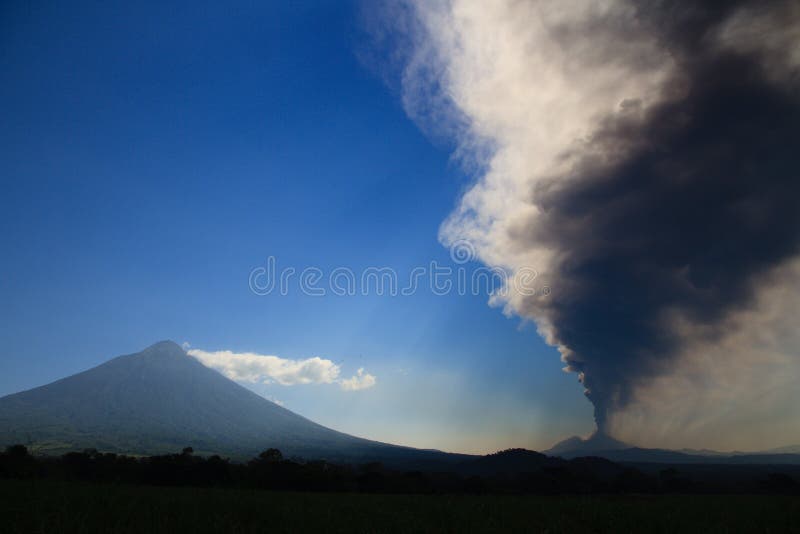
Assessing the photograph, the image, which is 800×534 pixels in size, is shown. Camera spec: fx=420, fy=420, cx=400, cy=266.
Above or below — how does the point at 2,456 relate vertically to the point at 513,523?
above

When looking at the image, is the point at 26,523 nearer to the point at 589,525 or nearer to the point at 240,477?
the point at 589,525

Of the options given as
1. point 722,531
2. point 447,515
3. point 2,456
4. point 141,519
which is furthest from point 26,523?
point 2,456

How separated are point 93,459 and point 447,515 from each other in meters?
84.1

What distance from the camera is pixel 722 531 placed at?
25.2 feet

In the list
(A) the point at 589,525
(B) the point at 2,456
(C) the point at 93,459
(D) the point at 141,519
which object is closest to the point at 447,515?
(A) the point at 589,525

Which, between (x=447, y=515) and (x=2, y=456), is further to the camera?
(x=2, y=456)

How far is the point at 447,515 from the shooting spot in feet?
32.8

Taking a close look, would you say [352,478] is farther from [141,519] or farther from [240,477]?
[141,519]

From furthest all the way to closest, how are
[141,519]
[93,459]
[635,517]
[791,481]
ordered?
[791,481]
[93,459]
[635,517]
[141,519]

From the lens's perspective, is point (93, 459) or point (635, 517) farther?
Answer: point (93, 459)

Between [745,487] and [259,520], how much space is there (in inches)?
5765

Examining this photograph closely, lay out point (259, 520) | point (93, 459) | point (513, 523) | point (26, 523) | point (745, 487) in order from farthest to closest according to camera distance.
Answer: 1. point (745, 487)
2. point (93, 459)
3. point (513, 523)
4. point (259, 520)
5. point (26, 523)

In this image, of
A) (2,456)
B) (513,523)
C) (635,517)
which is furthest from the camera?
(2,456)

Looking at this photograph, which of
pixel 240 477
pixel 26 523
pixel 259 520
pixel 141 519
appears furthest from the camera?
pixel 240 477
